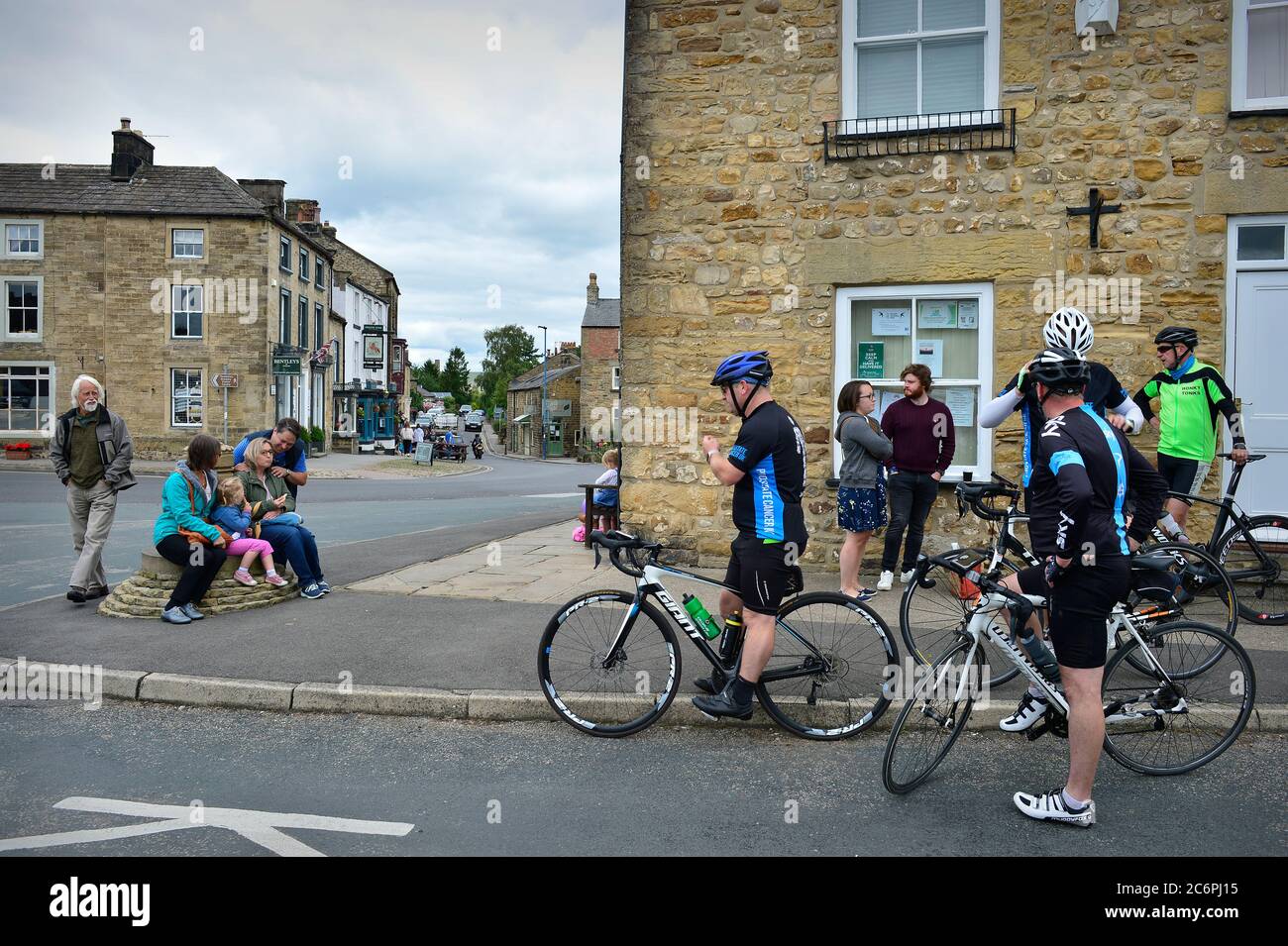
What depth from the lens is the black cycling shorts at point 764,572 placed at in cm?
502

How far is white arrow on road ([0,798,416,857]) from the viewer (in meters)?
3.83

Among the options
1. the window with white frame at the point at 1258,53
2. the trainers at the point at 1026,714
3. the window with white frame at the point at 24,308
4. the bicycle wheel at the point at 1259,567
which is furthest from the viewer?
the window with white frame at the point at 24,308

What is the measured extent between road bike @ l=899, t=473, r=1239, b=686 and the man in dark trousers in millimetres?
1953

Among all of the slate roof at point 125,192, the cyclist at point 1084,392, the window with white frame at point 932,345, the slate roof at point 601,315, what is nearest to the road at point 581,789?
the cyclist at point 1084,392

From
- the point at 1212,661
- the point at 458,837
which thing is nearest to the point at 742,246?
the point at 1212,661

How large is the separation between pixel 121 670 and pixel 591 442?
61884mm

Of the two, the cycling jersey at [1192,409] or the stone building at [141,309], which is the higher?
the stone building at [141,309]

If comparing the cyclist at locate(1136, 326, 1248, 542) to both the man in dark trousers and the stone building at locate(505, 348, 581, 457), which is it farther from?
the stone building at locate(505, 348, 581, 457)

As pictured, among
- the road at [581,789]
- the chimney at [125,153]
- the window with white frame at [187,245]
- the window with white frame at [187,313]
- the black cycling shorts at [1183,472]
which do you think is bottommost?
the road at [581,789]

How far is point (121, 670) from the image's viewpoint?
20.8 feet

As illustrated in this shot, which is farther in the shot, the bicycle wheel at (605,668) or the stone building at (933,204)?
the stone building at (933,204)

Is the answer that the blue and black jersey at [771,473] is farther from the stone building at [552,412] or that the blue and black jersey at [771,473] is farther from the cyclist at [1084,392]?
the stone building at [552,412]

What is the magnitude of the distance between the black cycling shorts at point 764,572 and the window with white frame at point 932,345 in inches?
187
